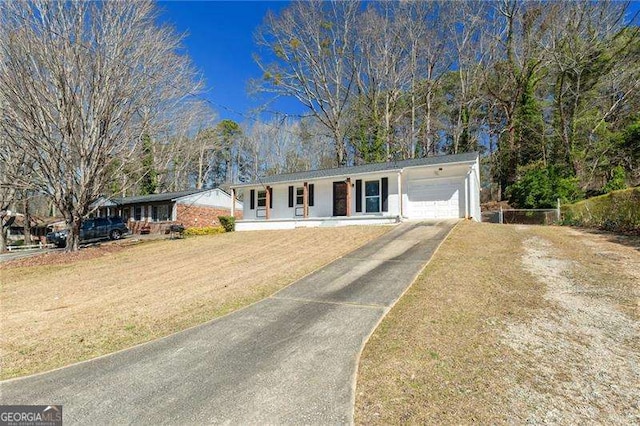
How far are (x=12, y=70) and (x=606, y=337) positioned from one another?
19862mm

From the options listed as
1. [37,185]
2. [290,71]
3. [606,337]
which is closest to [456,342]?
[606,337]

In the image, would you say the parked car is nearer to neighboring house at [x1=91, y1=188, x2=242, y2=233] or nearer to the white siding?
neighboring house at [x1=91, y1=188, x2=242, y2=233]

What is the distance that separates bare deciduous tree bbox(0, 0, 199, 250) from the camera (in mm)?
13336

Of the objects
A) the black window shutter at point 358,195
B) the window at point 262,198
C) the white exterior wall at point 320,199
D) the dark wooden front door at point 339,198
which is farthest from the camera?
the window at point 262,198

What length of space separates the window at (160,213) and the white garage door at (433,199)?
19766 mm

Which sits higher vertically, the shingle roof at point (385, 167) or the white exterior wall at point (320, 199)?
the shingle roof at point (385, 167)

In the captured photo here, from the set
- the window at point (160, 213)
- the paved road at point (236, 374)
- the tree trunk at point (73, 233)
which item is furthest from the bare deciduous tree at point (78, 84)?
the paved road at point (236, 374)

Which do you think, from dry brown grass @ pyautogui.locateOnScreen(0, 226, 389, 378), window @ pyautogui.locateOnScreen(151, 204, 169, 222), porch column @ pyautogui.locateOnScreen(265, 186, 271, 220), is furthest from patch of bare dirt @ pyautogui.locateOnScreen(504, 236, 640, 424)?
window @ pyautogui.locateOnScreen(151, 204, 169, 222)

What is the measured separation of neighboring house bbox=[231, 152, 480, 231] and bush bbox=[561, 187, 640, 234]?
4359mm

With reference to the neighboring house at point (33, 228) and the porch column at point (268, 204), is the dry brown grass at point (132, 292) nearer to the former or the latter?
the porch column at point (268, 204)

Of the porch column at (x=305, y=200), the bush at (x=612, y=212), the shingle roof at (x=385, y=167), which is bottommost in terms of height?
the bush at (x=612, y=212)

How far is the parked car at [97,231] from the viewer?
21.2 meters

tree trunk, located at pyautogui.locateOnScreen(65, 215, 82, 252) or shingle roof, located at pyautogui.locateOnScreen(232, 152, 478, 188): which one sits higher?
shingle roof, located at pyautogui.locateOnScreen(232, 152, 478, 188)

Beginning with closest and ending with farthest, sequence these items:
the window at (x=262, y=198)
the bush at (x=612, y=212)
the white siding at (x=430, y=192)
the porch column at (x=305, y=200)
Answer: the bush at (x=612, y=212) → the white siding at (x=430, y=192) → the porch column at (x=305, y=200) → the window at (x=262, y=198)
